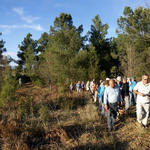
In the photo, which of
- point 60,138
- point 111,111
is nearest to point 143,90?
point 111,111

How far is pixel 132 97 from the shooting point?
28.3 ft

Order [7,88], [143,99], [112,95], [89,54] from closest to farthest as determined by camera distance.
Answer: [143,99] → [112,95] → [7,88] → [89,54]

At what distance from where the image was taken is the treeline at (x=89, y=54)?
17844 mm

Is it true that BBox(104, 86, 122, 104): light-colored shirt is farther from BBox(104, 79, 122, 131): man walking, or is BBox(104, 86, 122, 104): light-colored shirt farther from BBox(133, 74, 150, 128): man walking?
BBox(133, 74, 150, 128): man walking

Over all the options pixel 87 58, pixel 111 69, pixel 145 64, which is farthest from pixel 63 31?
pixel 145 64

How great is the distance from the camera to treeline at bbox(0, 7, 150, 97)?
17844 mm

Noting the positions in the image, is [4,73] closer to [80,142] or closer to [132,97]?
[80,142]

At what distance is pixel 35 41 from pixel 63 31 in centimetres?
1580

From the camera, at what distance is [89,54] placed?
22.7 metres

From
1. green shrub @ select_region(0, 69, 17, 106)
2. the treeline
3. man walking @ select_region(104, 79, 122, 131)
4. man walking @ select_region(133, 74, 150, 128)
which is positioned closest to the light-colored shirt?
man walking @ select_region(104, 79, 122, 131)

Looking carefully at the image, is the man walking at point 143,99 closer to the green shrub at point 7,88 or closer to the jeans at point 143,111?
the jeans at point 143,111

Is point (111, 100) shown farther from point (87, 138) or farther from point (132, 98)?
point (132, 98)

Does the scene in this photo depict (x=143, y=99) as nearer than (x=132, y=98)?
Yes

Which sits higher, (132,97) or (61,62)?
(61,62)
